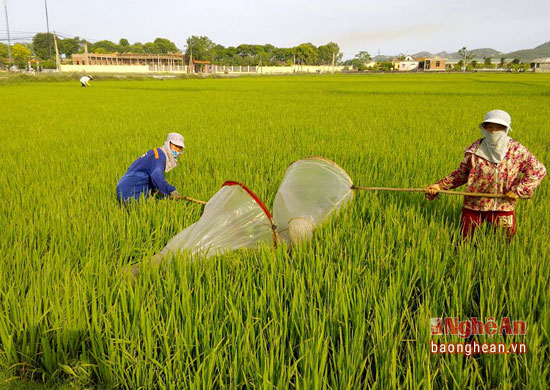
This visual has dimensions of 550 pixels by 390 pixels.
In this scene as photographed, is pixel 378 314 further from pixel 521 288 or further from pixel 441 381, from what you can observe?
pixel 521 288

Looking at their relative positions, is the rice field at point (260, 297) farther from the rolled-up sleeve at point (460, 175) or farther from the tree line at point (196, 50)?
the tree line at point (196, 50)

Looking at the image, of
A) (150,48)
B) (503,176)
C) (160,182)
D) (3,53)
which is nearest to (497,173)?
(503,176)

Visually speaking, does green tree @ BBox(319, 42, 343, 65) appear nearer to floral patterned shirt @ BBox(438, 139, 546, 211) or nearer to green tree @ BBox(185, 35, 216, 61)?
green tree @ BBox(185, 35, 216, 61)

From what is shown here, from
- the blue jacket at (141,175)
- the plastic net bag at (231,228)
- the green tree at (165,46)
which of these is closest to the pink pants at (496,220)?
the plastic net bag at (231,228)

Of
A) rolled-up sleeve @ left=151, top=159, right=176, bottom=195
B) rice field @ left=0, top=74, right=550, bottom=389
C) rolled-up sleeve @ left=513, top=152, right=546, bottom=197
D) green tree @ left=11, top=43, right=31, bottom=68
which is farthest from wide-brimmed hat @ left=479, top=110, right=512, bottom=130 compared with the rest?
green tree @ left=11, top=43, right=31, bottom=68

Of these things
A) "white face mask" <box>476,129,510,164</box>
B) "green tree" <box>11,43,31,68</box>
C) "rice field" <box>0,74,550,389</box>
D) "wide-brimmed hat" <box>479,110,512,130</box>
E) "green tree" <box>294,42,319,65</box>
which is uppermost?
"green tree" <box>294,42,319,65</box>

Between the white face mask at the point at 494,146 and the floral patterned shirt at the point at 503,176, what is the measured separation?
26mm

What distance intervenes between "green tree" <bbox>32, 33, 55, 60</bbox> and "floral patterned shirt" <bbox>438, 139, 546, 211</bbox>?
356 feet

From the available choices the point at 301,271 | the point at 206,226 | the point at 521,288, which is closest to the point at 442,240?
the point at 521,288

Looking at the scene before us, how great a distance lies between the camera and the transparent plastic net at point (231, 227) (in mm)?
1807

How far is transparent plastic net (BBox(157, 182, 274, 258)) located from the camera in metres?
1.81

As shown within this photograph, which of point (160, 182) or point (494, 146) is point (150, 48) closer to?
point (160, 182)

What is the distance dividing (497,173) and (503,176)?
36 millimetres

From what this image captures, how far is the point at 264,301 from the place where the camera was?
1.48m
